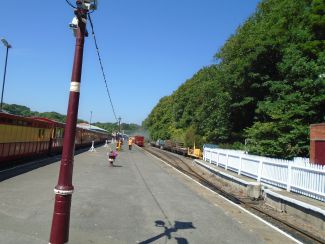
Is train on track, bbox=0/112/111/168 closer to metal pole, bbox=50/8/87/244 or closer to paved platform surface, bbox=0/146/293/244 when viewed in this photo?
paved platform surface, bbox=0/146/293/244

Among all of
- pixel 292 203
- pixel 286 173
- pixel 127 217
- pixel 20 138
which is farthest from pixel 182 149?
pixel 127 217

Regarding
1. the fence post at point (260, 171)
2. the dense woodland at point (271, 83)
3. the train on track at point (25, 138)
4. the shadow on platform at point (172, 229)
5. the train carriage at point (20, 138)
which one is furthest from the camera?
the dense woodland at point (271, 83)

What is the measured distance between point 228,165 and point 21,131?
1202 centimetres

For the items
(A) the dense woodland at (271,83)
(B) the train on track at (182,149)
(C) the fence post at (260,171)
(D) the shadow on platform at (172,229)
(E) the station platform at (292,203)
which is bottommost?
(D) the shadow on platform at (172,229)

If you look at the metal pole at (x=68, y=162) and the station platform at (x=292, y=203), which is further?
the station platform at (x=292, y=203)

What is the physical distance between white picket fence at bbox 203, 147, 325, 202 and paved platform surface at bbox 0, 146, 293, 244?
102 inches

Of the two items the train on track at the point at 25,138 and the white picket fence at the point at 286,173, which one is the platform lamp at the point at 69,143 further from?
the train on track at the point at 25,138

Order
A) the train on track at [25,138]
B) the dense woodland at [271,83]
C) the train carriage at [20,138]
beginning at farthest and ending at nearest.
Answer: the dense woodland at [271,83], the train on track at [25,138], the train carriage at [20,138]

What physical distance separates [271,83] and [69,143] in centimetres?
3268

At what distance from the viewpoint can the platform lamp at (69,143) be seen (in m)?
6.48

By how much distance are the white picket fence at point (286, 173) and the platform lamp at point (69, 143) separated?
9.23 meters

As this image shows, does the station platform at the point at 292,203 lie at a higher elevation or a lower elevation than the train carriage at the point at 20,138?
lower

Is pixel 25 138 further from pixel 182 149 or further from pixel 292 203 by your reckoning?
pixel 182 149

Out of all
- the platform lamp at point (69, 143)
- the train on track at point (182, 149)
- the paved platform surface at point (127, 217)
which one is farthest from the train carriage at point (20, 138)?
the train on track at point (182, 149)
